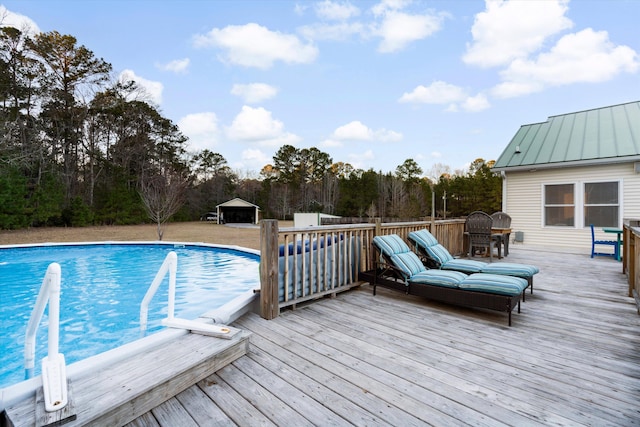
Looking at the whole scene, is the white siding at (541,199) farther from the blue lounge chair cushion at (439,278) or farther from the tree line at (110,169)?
the tree line at (110,169)

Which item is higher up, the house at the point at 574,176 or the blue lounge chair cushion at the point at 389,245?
the house at the point at 574,176

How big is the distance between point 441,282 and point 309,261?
1.54m

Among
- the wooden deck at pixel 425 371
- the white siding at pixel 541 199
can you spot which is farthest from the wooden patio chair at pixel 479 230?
the white siding at pixel 541 199

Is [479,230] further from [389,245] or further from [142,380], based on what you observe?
[142,380]

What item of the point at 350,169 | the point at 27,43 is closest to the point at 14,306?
the point at 27,43

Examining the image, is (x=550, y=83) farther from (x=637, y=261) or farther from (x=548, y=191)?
(x=637, y=261)

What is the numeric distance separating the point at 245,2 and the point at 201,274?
25.8 feet

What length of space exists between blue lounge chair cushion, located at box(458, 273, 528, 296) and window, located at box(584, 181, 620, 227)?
7465mm

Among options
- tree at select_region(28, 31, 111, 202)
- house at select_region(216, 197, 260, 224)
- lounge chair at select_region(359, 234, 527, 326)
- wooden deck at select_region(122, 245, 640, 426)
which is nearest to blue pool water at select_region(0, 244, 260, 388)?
wooden deck at select_region(122, 245, 640, 426)

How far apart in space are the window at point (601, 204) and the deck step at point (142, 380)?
10.2 meters

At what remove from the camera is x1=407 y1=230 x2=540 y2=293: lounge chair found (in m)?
3.86

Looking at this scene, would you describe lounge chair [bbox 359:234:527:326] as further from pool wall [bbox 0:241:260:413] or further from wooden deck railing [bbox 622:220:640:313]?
pool wall [bbox 0:241:260:413]

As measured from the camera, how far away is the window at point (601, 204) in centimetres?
825

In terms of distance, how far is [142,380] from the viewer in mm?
1835
